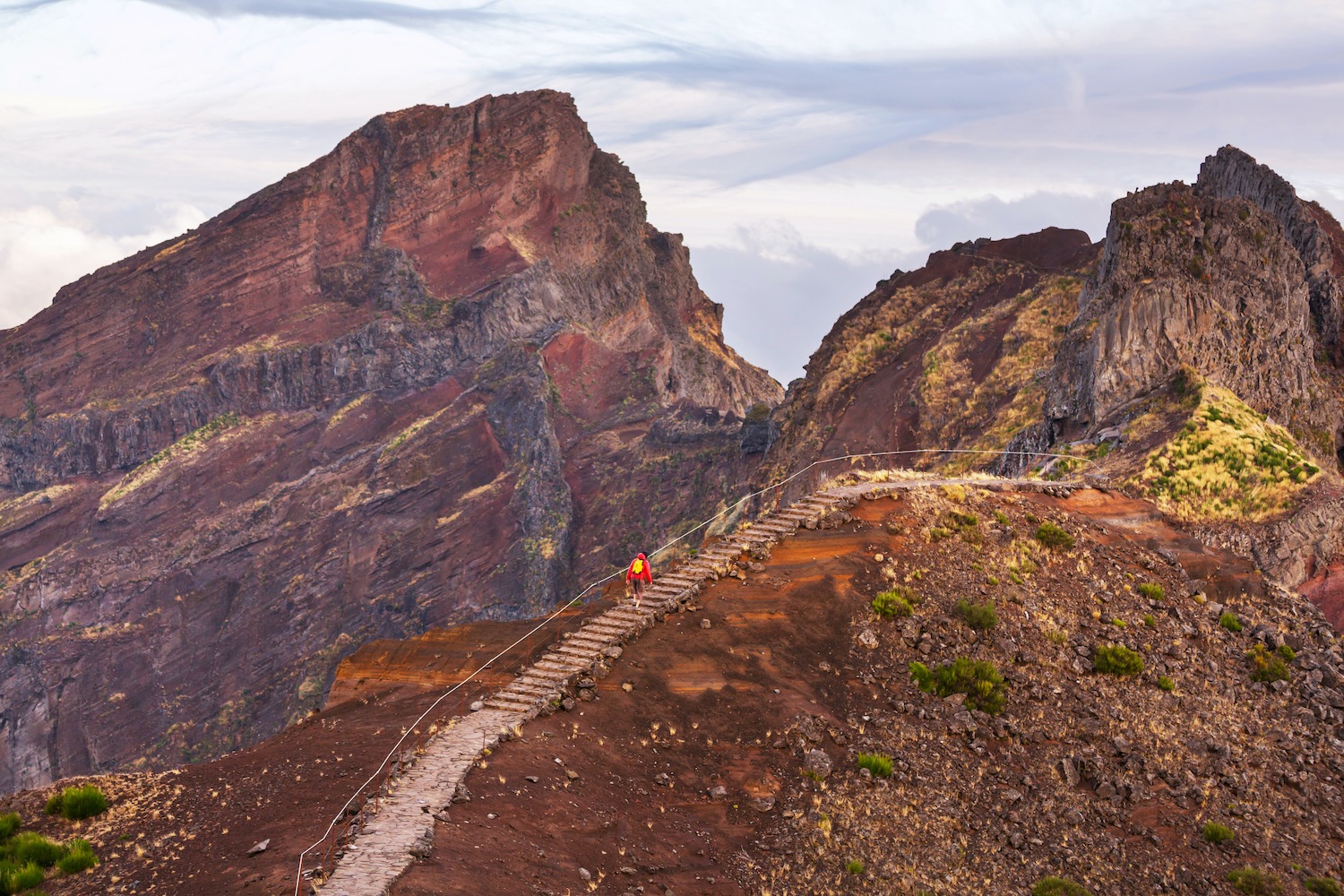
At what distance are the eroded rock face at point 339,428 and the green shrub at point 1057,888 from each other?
7706 cm

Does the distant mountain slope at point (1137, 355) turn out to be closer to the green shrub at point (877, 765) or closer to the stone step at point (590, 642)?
the green shrub at point (877, 765)

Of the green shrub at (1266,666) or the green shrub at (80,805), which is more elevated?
the green shrub at (80,805)

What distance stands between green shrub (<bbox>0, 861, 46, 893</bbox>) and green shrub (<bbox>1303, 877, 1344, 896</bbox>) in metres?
21.8

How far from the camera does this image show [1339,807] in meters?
23.5

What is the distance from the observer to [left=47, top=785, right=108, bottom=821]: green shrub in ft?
64.2

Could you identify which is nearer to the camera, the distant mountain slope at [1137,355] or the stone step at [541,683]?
the stone step at [541,683]

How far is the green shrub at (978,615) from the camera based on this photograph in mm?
25812

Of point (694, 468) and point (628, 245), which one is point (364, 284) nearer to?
point (628, 245)

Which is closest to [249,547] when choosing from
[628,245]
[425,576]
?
[425,576]

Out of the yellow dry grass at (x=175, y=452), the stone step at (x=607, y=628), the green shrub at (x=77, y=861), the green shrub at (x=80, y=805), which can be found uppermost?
the stone step at (x=607, y=628)

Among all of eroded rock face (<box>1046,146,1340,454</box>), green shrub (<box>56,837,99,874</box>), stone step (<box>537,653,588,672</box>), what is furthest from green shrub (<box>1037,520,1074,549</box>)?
green shrub (<box>56,837,99,874</box>)

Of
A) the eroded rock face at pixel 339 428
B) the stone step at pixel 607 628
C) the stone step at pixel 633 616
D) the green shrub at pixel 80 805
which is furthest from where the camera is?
the eroded rock face at pixel 339 428

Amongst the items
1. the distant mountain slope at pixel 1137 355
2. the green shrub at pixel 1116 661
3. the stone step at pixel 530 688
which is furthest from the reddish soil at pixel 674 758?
the distant mountain slope at pixel 1137 355

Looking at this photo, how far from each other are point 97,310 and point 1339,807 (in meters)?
130
